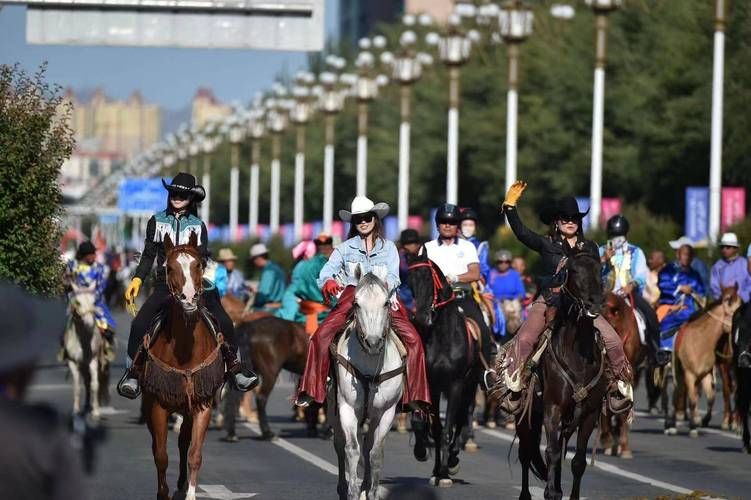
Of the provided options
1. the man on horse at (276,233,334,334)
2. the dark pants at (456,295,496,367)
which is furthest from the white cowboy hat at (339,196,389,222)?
the man on horse at (276,233,334,334)

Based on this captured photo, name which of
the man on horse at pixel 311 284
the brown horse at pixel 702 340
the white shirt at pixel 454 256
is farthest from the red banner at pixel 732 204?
the white shirt at pixel 454 256

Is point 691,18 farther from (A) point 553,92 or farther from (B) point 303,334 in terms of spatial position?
(B) point 303,334

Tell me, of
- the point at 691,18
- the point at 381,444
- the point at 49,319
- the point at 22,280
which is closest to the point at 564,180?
the point at 691,18

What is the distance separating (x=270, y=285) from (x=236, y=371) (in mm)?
13044

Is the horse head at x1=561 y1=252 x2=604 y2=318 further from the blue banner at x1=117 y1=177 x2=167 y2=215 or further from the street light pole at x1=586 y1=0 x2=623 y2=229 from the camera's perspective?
the blue banner at x1=117 y1=177 x2=167 y2=215

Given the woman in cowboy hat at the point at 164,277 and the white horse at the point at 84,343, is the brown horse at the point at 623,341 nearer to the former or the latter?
the woman in cowboy hat at the point at 164,277

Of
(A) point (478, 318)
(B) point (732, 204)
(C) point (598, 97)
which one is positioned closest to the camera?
(A) point (478, 318)

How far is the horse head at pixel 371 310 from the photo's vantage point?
13.3 metres

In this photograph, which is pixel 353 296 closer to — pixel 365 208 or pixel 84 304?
pixel 365 208

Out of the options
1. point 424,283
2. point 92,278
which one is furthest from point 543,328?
point 92,278

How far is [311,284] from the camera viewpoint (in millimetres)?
24516

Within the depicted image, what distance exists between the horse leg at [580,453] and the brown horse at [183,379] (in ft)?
8.33

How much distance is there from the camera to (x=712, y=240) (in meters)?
37.6

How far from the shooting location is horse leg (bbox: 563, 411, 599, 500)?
45.4ft
